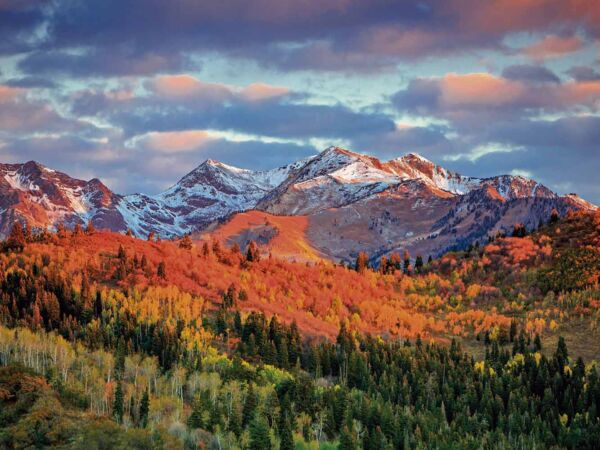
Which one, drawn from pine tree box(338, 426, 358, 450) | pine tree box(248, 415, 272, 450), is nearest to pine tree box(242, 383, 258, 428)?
pine tree box(248, 415, 272, 450)

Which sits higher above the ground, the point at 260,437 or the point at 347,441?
the point at 260,437

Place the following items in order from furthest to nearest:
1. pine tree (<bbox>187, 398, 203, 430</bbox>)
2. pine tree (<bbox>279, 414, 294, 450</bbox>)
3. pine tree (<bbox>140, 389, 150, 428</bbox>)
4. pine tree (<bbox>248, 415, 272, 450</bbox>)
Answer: pine tree (<bbox>140, 389, 150, 428</bbox>)
pine tree (<bbox>187, 398, 203, 430</bbox>)
pine tree (<bbox>279, 414, 294, 450</bbox>)
pine tree (<bbox>248, 415, 272, 450</bbox>)

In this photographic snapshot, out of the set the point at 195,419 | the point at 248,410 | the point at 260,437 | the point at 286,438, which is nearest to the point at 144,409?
the point at 195,419

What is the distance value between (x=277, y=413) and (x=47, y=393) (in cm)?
5386

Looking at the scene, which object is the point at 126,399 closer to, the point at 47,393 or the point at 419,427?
the point at 47,393

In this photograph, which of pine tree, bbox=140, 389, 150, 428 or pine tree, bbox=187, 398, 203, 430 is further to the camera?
pine tree, bbox=140, 389, 150, 428

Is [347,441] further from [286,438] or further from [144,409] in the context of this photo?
[144,409]

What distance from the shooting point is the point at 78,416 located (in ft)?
575

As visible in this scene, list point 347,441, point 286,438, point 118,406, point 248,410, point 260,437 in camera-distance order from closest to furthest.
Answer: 1. point 260,437
2. point 347,441
3. point 286,438
4. point 118,406
5. point 248,410

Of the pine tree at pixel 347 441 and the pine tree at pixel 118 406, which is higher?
the pine tree at pixel 118 406

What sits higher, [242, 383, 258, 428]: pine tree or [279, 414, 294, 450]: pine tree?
[242, 383, 258, 428]: pine tree

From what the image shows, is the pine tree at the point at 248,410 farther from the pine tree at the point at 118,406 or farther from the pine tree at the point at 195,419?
the pine tree at the point at 118,406

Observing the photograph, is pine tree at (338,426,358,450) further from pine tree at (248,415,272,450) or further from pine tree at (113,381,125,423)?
pine tree at (113,381,125,423)

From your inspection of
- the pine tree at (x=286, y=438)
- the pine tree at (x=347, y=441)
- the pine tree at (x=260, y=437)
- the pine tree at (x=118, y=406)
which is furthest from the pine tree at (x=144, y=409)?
the pine tree at (x=347, y=441)
